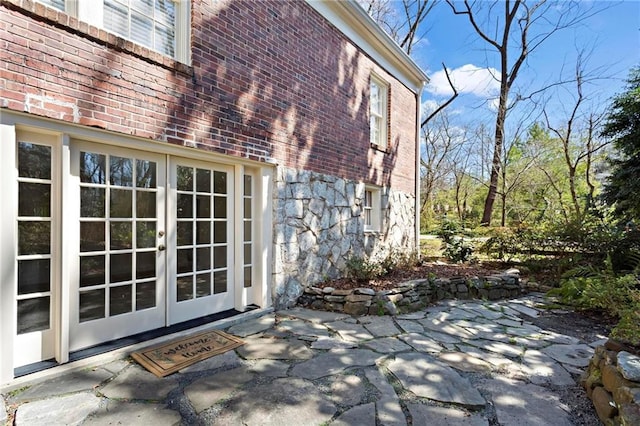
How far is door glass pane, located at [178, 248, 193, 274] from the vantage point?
3470 millimetres

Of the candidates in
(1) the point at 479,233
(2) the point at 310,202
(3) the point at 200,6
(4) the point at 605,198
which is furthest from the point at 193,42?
(1) the point at 479,233

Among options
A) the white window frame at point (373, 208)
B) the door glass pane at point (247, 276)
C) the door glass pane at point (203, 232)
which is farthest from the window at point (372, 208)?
the door glass pane at point (203, 232)

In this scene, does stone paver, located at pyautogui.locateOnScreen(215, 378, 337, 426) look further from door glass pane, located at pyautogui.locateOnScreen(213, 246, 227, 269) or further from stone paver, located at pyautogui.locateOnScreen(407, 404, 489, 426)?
door glass pane, located at pyautogui.locateOnScreen(213, 246, 227, 269)

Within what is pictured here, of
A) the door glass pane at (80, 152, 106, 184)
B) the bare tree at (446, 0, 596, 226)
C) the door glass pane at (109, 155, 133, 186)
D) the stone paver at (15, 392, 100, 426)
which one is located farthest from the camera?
the bare tree at (446, 0, 596, 226)

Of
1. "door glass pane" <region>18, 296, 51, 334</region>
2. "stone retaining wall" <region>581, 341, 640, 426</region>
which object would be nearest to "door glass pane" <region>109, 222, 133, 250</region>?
"door glass pane" <region>18, 296, 51, 334</region>

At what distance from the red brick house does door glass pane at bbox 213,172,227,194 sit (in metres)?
0.01

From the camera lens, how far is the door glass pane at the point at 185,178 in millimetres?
3457

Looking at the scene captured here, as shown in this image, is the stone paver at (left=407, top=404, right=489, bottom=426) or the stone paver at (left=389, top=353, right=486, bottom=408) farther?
the stone paver at (left=389, top=353, right=486, bottom=408)

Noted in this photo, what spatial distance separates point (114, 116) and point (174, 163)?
76 centimetres

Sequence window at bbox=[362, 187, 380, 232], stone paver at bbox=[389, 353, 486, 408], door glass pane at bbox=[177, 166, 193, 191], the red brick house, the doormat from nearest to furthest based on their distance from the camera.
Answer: stone paver at bbox=[389, 353, 486, 408]
the red brick house
the doormat
door glass pane at bbox=[177, 166, 193, 191]
window at bbox=[362, 187, 380, 232]

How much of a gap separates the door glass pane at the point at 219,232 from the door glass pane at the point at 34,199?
157 centimetres

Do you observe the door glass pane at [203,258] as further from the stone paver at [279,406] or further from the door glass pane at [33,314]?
the stone paver at [279,406]

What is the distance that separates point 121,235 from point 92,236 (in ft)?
0.77

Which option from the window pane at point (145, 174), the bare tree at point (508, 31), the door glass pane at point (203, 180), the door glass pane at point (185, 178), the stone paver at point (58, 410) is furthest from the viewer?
the bare tree at point (508, 31)
